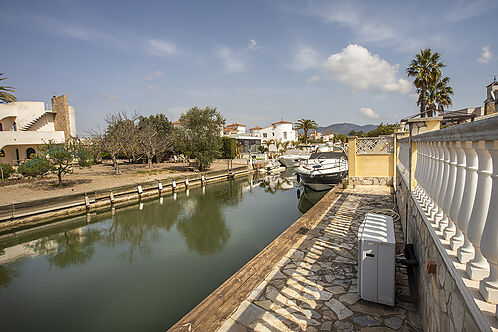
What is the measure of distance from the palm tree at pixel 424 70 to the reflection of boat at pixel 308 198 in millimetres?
12815

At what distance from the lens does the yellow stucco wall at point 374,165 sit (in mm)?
10539

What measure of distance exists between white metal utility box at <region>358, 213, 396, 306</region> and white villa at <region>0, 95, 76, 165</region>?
28047 mm

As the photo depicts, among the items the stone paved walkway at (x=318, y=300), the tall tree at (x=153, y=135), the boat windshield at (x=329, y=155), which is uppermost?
the tall tree at (x=153, y=135)

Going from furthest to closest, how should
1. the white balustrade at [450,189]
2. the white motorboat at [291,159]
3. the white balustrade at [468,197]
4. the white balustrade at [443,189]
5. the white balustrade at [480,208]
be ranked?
the white motorboat at [291,159]
the white balustrade at [443,189]
the white balustrade at [450,189]
the white balustrade at [468,197]
the white balustrade at [480,208]

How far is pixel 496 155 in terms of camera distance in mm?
1172

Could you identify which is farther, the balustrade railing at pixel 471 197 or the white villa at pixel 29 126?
the white villa at pixel 29 126

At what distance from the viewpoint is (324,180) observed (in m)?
14.2

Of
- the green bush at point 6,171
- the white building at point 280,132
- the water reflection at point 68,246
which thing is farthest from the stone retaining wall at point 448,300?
the white building at point 280,132

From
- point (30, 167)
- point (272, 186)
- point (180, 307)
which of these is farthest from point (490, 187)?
point (30, 167)

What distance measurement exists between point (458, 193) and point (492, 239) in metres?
0.65

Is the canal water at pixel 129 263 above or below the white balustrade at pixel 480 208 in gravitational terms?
below

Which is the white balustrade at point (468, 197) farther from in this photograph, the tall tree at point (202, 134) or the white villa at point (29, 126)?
the white villa at point (29, 126)

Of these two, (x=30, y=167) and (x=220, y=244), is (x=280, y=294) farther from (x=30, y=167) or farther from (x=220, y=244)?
(x=30, y=167)

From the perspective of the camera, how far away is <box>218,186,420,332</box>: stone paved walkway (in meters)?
2.96
